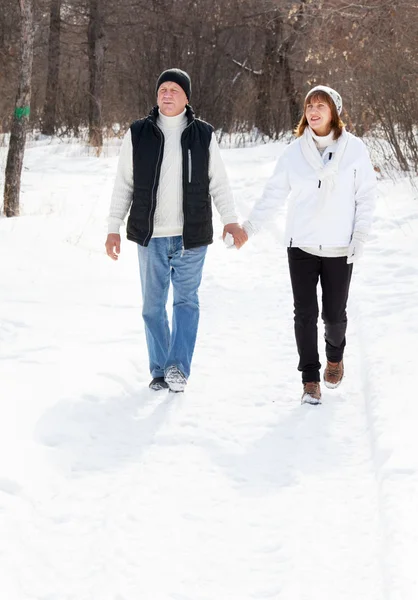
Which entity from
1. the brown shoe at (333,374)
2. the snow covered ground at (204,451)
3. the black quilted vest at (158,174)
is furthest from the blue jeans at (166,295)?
the brown shoe at (333,374)

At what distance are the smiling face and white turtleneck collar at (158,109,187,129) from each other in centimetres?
67

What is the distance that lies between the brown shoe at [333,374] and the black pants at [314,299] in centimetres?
13

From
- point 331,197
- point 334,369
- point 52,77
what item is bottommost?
point 334,369

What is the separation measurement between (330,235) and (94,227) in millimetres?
5059

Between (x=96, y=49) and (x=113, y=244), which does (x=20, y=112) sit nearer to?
(x=113, y=244)

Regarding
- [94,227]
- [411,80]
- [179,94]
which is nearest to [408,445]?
[179,94]

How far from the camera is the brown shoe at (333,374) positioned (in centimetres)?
470

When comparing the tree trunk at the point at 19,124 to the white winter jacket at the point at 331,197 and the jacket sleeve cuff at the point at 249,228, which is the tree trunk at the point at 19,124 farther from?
the white winter jacket at the point at 331,197

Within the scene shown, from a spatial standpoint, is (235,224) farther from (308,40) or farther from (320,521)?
(308,40)

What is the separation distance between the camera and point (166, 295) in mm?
4543

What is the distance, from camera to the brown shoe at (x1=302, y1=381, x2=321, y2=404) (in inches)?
175

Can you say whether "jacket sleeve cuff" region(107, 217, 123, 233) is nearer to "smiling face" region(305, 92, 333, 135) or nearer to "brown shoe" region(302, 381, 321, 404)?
"smiling face" region(305, 92, 333, 135)

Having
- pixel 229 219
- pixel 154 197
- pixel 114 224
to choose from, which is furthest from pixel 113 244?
pixel 229 219

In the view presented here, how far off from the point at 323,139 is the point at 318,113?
0.14m
